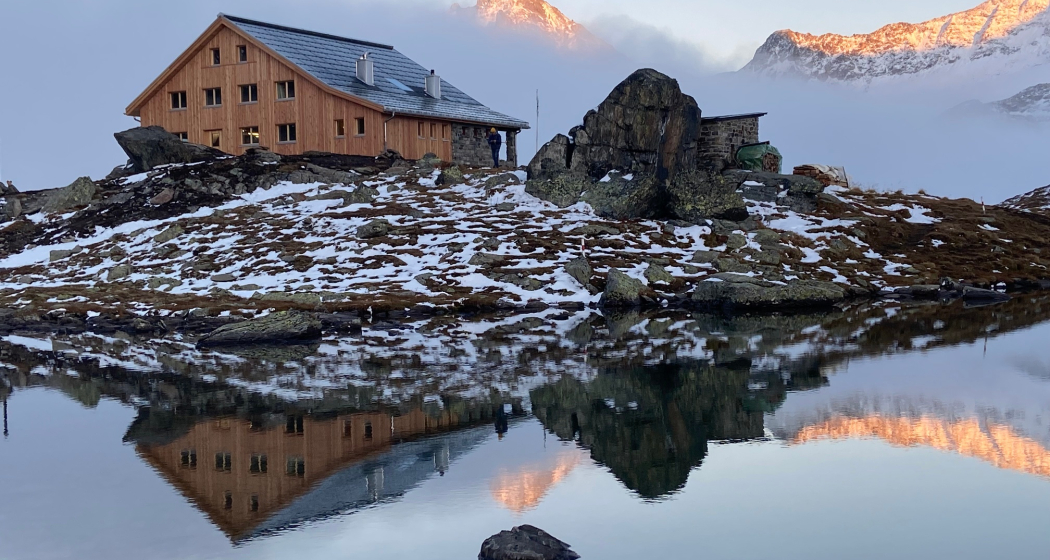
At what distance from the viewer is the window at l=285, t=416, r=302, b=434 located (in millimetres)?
17656

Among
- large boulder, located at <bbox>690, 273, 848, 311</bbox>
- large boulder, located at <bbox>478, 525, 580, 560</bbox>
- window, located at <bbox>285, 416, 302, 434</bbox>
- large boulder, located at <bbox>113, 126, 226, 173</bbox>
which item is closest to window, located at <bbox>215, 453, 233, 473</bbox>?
window, located at <bbox>285, 416, 302, 434</bbox>

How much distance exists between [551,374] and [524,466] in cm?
745

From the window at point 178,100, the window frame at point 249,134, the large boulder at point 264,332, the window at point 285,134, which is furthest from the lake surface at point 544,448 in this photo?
the window at point 178,100

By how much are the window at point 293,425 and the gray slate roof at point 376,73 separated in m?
40.6

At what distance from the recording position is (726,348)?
2580 centimetres

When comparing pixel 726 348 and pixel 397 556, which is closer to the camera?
pixel 397 556

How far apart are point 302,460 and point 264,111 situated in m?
47.8

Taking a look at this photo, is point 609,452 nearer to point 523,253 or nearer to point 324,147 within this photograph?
point 523,253

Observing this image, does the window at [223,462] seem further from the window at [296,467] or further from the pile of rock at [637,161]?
the pile of rock at [637,161]

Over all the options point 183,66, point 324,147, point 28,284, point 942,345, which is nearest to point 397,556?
point 942,345

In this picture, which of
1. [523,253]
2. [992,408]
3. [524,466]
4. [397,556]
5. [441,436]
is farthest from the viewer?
[523,253]

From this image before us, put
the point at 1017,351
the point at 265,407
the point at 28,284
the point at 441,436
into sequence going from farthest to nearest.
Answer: the point at 28,284 → the point at 1017,351 → the point at 265,407 → the point at 441,436

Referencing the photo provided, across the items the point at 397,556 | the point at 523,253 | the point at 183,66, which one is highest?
the point at 183,66

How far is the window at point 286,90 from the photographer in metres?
59.2
